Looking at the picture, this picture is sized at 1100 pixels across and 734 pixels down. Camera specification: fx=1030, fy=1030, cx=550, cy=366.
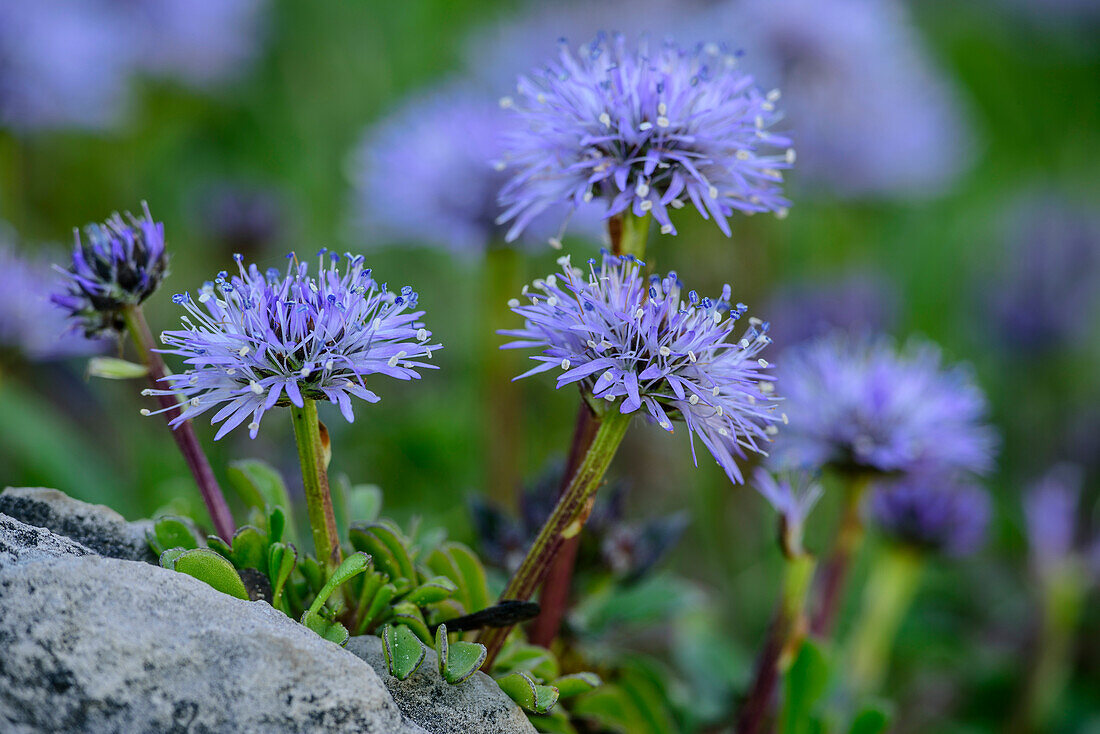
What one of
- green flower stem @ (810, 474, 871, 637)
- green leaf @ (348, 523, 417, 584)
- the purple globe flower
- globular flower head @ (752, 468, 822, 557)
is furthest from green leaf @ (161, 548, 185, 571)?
green flower stem @ (810, 474, 871, 637)

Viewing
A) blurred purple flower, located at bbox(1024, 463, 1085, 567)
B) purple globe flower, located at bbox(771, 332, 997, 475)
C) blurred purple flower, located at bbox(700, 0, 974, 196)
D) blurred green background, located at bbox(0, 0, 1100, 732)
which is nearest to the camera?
purple globe flower, located at bbox(771, 332, 997, 475)

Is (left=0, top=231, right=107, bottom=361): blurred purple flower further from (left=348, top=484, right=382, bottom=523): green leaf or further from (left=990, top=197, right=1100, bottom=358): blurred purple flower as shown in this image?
(left=990, top=197, right=1100, bottom=358): blurred purple flower

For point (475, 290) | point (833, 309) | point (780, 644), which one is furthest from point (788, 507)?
point (475, 290)

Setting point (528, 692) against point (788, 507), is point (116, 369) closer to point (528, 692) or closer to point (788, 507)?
point (528, 692)

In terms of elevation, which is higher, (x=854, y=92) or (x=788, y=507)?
(x=854, y=92)

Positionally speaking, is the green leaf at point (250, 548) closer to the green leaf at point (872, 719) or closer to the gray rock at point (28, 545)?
the gray rock at point (28, 545)

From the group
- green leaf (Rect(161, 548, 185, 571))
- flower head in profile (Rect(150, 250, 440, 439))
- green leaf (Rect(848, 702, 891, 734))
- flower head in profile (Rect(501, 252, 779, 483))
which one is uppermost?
flower head in profile (Rect(501, 252, 779, 483))
